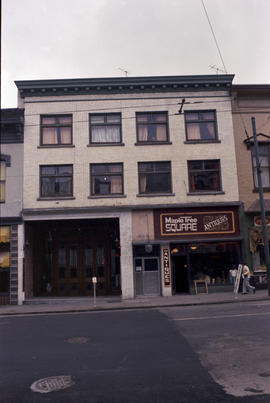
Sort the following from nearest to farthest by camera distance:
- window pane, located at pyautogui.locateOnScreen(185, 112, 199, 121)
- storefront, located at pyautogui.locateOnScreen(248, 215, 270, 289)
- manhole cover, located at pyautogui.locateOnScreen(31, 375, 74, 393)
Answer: manhole cover, located at pyautogui.locateOnScreen(31, 375, 74, 393) → storefront, located at pyautogui.locateOnScreen(248, 215, 270, 289) → window pane, located at pyautogui.locateOnScreen(185, 112, 199, 121)

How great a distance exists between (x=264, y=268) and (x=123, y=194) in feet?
30.2

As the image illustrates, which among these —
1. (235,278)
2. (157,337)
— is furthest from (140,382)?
(235,278)

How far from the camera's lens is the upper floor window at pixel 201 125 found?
2089cm

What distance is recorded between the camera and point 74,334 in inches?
413

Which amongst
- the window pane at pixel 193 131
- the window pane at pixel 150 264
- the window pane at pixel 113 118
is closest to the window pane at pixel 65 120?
the window pane at pixel 113 118

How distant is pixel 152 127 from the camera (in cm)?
2086

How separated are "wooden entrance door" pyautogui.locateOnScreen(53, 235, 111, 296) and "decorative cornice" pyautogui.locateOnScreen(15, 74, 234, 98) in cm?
899

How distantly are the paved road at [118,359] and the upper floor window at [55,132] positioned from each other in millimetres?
10968

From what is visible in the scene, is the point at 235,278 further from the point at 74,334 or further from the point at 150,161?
the point at 74,334

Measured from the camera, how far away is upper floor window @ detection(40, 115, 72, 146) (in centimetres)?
2052

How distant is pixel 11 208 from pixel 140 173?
7599mm

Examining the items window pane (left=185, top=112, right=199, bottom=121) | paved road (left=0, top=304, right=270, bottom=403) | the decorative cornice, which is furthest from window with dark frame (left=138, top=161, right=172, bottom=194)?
paved road (left=0, top=304, right=270, bottom=403)

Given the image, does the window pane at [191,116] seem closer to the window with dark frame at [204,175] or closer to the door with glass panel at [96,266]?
the window with dark frame at [204,175]

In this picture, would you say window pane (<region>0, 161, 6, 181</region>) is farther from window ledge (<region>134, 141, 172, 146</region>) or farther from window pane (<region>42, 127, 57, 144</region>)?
window ledge (<region>134, 141, 172, 146</region>)
